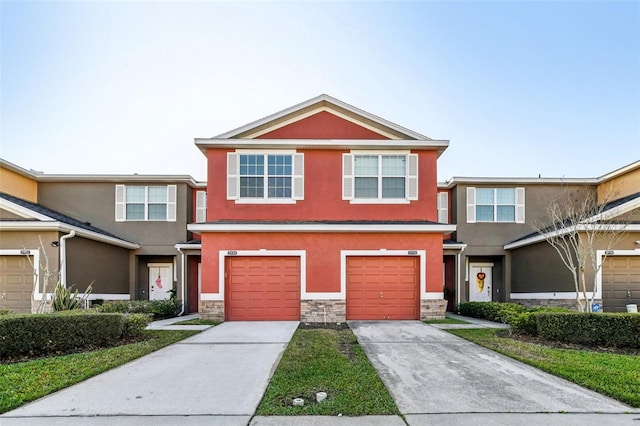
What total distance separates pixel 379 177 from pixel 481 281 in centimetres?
818

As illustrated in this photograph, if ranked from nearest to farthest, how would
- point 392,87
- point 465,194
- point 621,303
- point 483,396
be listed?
1. point 483,396
2. point 621,303
3. point 465,194
4. point 392,87

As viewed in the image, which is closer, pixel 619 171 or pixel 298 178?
pixel 298 178

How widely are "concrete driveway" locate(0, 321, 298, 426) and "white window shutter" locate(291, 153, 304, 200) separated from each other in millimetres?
6393

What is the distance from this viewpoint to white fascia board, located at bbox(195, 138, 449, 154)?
532 inches

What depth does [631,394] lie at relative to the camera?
5039mm

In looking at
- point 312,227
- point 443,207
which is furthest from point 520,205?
point 312,227

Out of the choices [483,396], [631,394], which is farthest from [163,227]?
[631,394]

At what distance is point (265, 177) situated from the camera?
13641 mm

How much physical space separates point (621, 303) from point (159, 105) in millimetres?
20593

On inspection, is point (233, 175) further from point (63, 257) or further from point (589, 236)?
point (589, 236)

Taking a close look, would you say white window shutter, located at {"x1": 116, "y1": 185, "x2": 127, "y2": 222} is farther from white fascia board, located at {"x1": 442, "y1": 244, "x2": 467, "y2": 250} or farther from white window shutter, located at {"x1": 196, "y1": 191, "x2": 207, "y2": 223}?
white fascia board, located at {"x1": 442, "y1": 244, "x2": 467, "y2": 250}

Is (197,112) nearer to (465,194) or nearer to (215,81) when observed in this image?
(215,81)

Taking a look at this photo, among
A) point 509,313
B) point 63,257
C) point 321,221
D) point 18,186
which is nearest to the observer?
point 509,313

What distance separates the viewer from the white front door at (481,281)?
699 inches
